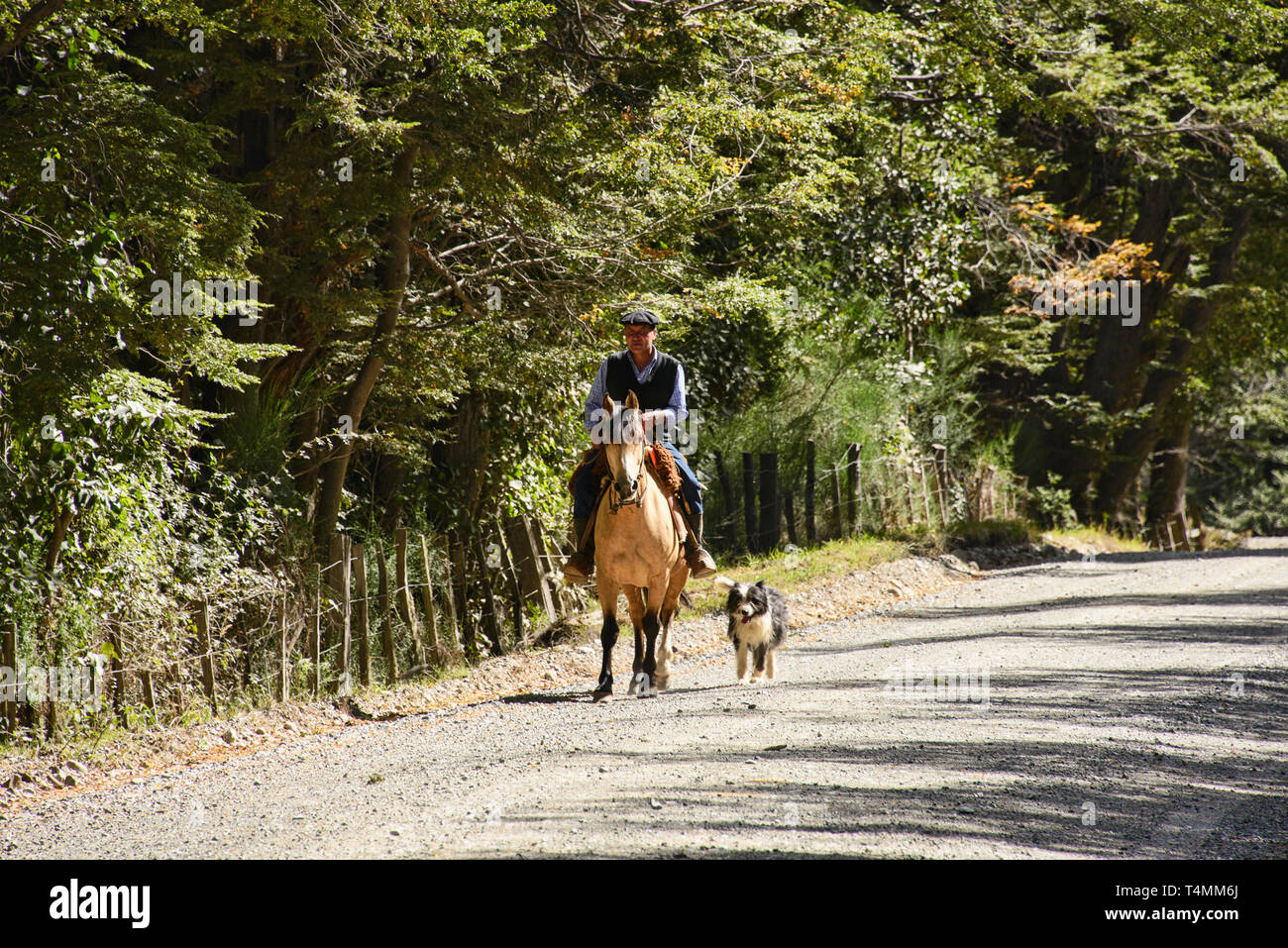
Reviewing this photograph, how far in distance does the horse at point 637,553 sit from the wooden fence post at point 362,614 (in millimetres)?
2695

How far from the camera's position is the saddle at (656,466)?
11.3 metres

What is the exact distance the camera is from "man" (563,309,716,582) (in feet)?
35.5

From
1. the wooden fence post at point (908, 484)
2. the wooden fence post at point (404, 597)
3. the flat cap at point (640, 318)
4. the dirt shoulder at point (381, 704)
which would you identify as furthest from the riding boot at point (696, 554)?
the wooden fence post at point (908, 484)

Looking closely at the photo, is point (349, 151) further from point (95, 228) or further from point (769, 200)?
point (769, 200)

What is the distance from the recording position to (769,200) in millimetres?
17328

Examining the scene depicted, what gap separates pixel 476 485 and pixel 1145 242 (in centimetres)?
1962

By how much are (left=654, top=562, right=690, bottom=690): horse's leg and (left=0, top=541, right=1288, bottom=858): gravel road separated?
361 mm

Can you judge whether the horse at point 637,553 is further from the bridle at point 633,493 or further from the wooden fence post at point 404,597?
the wooden fence post at point 404,597

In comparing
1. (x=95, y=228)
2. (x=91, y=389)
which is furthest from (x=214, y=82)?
(x=91, y=389)

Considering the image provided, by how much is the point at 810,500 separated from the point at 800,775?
1408 centimetres

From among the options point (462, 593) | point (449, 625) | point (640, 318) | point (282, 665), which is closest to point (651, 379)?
point (640, 318)

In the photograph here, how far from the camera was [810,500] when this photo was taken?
21.5 metres

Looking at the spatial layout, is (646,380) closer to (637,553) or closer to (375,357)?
(637,553)

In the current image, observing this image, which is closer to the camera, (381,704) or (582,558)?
(582,558)
